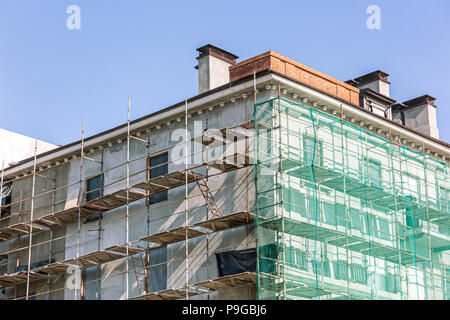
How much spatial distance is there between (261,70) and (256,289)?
25.9 ft

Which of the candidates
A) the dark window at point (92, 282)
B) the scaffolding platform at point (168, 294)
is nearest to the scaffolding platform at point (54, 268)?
the dark window at point (92, 282)

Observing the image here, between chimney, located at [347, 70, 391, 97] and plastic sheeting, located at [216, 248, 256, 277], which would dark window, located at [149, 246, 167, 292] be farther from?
chimney, located at [347, 70, 391, 97]

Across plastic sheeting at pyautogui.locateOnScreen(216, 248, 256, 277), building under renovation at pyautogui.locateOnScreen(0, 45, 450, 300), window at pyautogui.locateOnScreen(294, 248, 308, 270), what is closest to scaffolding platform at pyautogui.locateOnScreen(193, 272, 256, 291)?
building under renovation at pyautogui.locateOnScreen(0, 45, 450, 300)

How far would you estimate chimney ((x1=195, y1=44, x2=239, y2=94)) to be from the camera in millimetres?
37469

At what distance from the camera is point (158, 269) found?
34906 millimetres

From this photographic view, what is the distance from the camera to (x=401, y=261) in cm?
3462

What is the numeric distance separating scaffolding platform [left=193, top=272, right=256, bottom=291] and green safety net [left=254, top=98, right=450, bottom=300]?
0.57 m

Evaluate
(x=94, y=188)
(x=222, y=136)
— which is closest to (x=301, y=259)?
(x=222, y=136)

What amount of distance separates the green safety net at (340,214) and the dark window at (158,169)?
4.74m

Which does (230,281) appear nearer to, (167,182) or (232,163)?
(232,163)

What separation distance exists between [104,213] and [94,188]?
1.41 m

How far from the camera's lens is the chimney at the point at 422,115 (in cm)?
4359

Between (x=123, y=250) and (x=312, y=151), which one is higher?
(x=312, y=151)

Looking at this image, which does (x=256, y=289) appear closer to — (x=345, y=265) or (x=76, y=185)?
(x=345, y=265)
